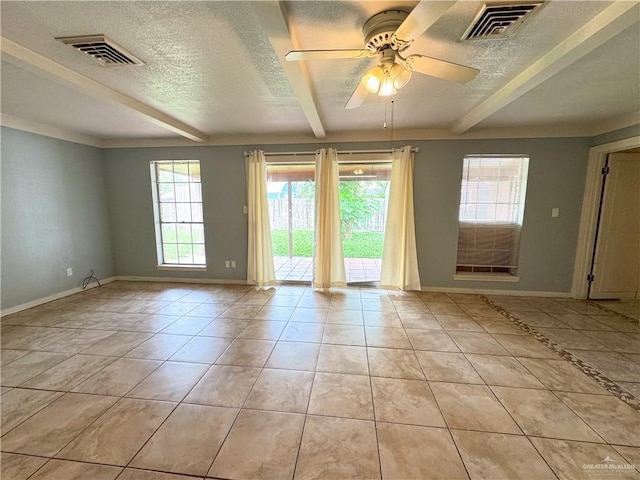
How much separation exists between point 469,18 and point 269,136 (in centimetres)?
302

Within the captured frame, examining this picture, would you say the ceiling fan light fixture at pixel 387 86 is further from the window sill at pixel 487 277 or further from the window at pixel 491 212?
the window sill at pixel 487 277

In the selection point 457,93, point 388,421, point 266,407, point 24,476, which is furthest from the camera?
point 457,93

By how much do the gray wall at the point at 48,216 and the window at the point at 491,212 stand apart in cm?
581

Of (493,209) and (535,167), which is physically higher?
(535,167)

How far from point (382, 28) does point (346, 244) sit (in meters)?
3.25

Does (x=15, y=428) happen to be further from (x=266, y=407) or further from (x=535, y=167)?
(x=535, y=167)

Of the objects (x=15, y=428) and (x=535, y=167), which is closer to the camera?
(x=15, y=428)

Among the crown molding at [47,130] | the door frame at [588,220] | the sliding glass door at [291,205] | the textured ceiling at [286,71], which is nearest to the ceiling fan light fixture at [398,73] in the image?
the textured ceiling at [286,71]

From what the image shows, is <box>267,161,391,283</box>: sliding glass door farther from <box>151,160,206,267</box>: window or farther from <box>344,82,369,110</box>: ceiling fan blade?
<box>344,82,369,110</box>: ceiling fan blade

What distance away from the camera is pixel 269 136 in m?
4.01

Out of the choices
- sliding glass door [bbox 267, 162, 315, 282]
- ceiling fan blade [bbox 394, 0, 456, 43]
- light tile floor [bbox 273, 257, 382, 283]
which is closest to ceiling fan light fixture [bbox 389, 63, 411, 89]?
ceiling fan blade [bbox 394, 0, 456, 43]

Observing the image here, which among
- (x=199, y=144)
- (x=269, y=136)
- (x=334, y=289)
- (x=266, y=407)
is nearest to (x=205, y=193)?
(x=199, y=144)

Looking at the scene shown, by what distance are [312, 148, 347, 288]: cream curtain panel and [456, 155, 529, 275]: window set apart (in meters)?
1.84

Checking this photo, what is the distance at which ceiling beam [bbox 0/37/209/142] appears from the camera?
1.75 meters
